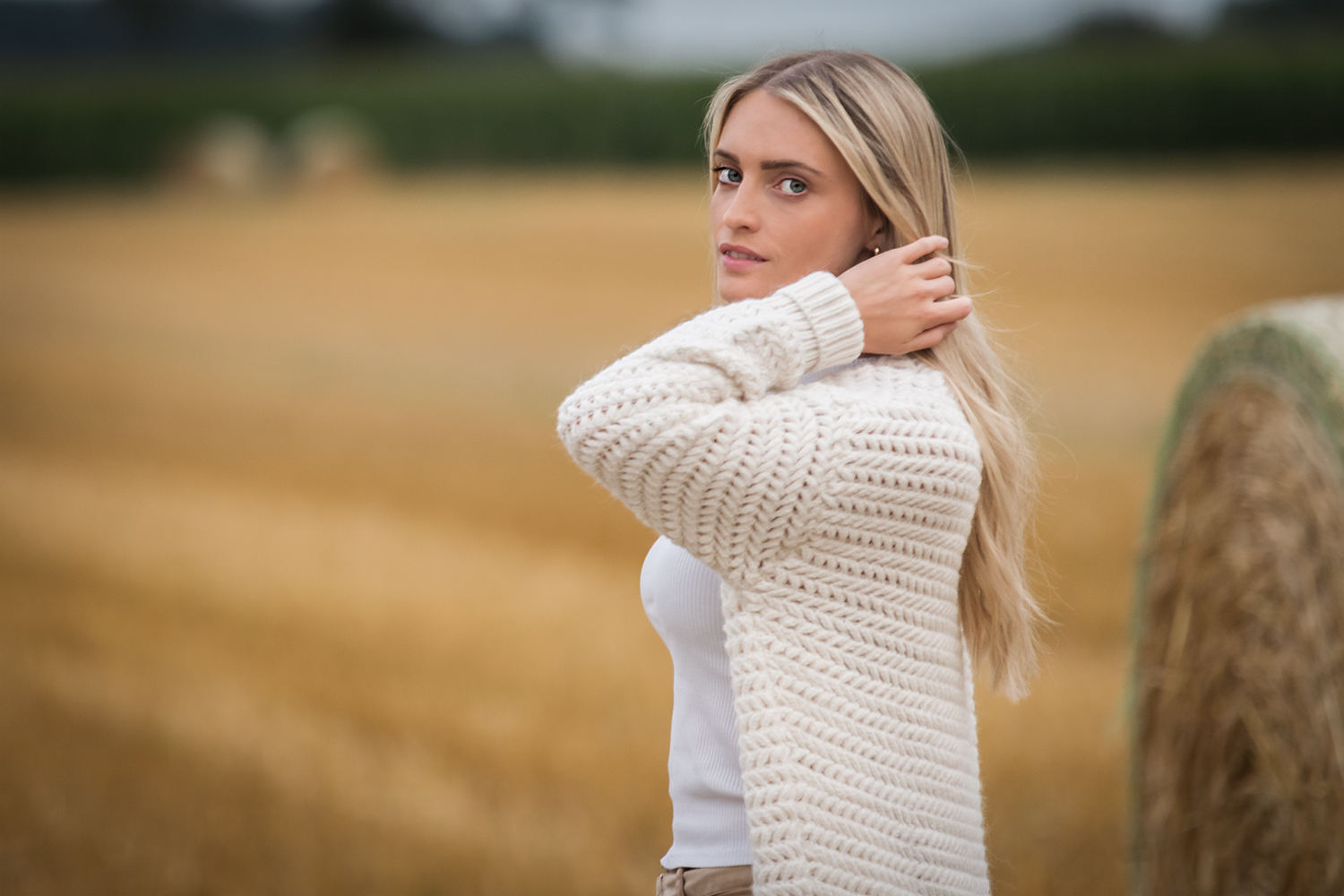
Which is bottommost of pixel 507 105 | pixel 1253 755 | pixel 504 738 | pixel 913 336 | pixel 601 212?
pixel 504 738

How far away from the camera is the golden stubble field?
3912mm

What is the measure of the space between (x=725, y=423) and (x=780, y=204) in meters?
0.35

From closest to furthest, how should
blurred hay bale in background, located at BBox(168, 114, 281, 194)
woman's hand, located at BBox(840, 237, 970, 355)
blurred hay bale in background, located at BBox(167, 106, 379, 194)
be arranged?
woman's hand, located at BBox(840, 237, 970, 355), blurred hay bale in background, located at BBox(167, 106, 379, 194), blurred hay bale in background, located at BBox(168, 114, 281, 194)

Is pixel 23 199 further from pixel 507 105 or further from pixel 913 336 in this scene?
pixel 913 336

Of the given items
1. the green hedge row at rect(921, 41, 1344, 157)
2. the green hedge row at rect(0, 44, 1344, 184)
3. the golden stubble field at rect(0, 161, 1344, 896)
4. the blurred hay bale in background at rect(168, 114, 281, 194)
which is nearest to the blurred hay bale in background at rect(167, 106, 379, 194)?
the blurred hay bale in background at rect(168, 114, 281, 194)

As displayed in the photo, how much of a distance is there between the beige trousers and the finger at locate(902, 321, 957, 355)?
2.41ft

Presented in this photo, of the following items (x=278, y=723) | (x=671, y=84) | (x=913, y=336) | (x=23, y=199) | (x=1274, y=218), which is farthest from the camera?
(x=671, y=84)

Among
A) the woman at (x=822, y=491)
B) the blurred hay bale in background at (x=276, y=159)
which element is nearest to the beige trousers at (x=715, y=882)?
the woman at (x=822, y=491)

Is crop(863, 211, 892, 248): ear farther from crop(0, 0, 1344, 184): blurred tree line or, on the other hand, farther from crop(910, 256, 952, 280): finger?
crop(0, 0, 1344, 184): blurred tree line

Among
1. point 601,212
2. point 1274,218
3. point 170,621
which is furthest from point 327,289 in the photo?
point 1274,218

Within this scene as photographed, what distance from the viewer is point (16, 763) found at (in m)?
4.27

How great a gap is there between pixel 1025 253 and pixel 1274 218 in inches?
96.2

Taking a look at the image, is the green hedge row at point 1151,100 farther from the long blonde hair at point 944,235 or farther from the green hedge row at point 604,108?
the long blonde hair at point 944,235

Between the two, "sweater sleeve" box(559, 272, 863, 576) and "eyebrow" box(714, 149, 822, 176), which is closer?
"sweater sleeve" box(559, 272, 863, 576)
